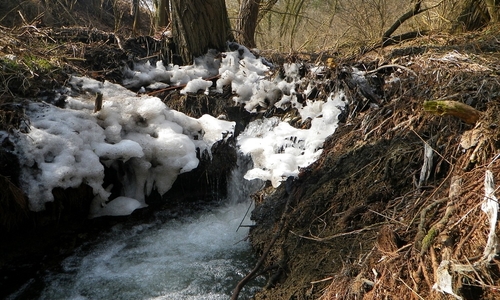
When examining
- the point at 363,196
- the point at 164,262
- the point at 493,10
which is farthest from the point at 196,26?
the point at 493,10

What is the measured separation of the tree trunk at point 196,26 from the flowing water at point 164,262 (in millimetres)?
2016

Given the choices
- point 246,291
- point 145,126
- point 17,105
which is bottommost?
point 246,291

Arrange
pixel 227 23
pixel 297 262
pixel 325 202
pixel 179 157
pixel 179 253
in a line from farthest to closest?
pixel 227 23 → pixel 179 157 → pixel 179 253 → pixel 325 202 → pixel 297 262

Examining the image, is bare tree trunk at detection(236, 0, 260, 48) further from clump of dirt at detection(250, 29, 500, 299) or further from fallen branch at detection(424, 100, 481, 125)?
fallen branch at detection(424, 100, 481, 125)

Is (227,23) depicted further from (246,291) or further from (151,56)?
(246,291)

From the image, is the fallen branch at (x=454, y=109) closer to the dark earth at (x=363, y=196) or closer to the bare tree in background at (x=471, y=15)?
the dark earth at (x=363, y=196)

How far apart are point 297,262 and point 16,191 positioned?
1.92m

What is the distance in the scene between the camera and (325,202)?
10.0 ft

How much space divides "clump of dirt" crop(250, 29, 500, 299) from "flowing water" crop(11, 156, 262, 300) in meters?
0.29

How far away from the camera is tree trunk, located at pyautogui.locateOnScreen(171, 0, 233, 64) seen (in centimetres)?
486

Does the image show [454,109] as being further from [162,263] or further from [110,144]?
[110,144]

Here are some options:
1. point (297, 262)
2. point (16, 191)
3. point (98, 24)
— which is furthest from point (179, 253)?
point (98, 24)

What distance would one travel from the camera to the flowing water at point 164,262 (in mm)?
2889

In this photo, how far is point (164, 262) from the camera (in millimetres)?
3188
